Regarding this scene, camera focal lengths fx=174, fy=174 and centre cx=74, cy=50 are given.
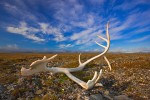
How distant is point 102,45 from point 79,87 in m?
4.04

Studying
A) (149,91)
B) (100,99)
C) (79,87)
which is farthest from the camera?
(149,91)

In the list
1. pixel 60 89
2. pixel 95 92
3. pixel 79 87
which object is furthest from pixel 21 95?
pixel 95 92

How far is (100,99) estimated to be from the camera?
37.9 ft

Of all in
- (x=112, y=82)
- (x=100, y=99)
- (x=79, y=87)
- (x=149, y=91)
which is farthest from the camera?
(x=112, y=82)

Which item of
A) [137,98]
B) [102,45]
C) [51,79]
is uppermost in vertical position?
[102,45]

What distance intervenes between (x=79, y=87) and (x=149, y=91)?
609cm

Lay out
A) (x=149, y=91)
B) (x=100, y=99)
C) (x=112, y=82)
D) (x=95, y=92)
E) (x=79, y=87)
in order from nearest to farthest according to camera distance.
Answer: (x=100, y=99), (x=95, y=92), (x=79, y=87), (x=149, y=91), (x=112, y=82)

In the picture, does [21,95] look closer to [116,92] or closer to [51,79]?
[51,79]

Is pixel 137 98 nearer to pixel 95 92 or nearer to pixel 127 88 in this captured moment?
pixel 127 88

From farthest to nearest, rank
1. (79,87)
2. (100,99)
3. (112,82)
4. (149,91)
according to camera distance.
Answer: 1. (112,82)
2. (149,91)
3. (79,87)
4. (100,99)

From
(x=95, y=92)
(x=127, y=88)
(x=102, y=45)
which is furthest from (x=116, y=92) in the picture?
(x=102, y=45)

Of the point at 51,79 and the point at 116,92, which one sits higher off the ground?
the point at 51,79

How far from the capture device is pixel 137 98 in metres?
13.4

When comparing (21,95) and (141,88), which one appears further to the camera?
(141,88)
